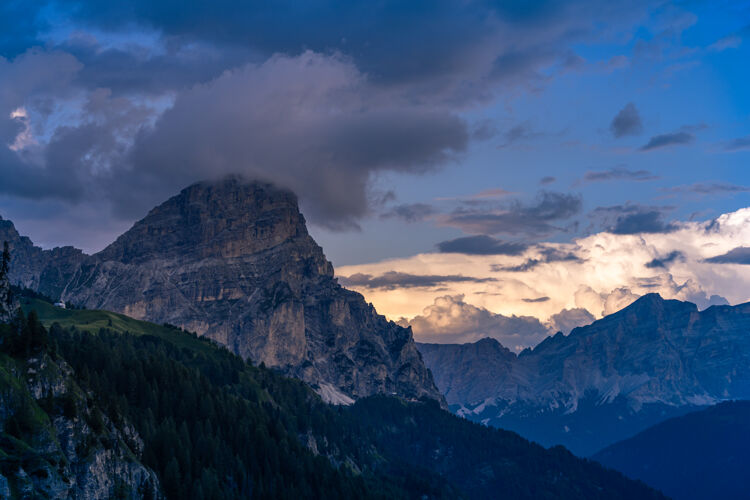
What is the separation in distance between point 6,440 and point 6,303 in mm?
50266

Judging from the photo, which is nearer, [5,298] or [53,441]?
[53,441]

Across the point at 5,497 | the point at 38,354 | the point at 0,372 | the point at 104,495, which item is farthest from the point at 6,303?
the point at 5,497

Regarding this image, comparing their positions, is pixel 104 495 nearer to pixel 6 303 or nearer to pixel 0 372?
pixel 0 372

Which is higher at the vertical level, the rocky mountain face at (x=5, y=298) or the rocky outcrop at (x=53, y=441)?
the rocky mountain face at (x=5, y=298)

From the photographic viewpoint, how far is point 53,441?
168 meters

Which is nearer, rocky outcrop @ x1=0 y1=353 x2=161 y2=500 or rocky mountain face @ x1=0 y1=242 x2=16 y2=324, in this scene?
rocky outcrop @ x1=0 y1=353 x2=161 y2=500

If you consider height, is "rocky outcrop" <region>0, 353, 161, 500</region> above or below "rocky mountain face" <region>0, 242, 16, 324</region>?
below

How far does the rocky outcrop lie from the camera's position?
15388cm

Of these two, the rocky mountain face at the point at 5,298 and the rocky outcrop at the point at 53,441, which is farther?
the rocky mountain face at the point at 5,298

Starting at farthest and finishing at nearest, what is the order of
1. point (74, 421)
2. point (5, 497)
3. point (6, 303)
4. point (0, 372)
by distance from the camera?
point (6, 303)
point (74, 421)
point (0, 372)
point (5, 497)

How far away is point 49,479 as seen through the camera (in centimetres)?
15775

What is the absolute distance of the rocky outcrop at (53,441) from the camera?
153875mm

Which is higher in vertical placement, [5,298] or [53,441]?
[5,298]

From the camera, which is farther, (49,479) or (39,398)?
(39,398)
